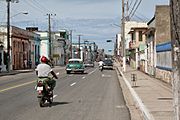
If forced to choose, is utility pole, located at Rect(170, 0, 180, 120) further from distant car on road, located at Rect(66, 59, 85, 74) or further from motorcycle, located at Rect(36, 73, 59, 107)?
distant car on road, located at Rect(66, 59, 85, 74)

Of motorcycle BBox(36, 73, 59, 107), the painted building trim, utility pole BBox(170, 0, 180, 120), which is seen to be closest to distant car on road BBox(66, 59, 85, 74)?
the painted building trim

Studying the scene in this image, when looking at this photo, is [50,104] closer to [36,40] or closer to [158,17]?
[158,17]

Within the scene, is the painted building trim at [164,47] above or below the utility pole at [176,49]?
above

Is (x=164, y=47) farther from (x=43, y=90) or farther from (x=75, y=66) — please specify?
(x=75, y=66)

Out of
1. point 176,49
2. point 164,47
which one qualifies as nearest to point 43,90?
point 176,49

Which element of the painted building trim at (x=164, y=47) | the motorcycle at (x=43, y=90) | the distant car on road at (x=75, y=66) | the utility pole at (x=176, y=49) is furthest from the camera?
the distant car on road at (x=75, y=66)

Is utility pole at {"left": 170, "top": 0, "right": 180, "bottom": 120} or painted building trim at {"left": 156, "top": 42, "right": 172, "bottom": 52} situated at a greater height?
painted building trim at {"left": 156, "top": 42, "right": 172, "bottom": 52}

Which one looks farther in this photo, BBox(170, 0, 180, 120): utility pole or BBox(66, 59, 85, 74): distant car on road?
BBox(66, 59, 85, 74): distant car on road

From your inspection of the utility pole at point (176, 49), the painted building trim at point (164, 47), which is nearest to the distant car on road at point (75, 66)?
the painted building trim at point (164, 47)

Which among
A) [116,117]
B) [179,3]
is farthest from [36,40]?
[179,3]

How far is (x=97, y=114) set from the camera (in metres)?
13.3

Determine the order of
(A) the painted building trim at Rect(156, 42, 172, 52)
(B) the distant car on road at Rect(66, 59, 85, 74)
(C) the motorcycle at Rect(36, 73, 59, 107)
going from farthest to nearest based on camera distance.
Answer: (B) the distant car on road at Rect(66, 59, 85, 74) → (A) the painted building trim at Rect(156, 42, 172, 52) → (C) the motorcycle at Rect(36, 73, 59, 107)

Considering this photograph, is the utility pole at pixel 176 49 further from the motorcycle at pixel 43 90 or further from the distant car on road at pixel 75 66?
the distant car on road at pixel 75 66

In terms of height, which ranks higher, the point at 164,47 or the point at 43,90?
the point at 164,47
